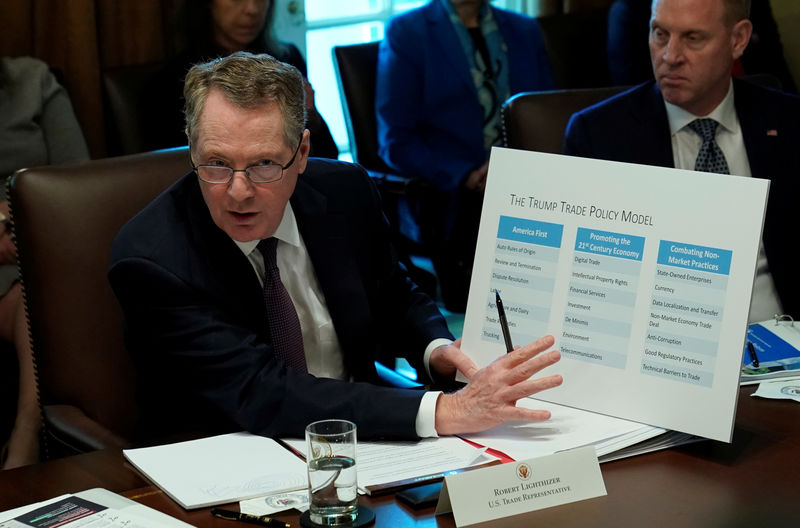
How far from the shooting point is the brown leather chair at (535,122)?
2.55 m

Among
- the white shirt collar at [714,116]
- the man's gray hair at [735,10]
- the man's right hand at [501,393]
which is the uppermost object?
the man's gray hair at [735,10]

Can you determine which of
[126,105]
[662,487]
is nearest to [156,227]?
[662,487]

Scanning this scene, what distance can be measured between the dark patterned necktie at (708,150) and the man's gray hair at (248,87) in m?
1.13

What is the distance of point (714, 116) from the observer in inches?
98.8

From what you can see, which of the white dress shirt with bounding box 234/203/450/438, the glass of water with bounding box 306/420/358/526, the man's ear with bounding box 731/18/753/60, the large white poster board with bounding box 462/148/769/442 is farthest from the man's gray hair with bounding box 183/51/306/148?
the man's ear with bounding box 731/18/753/60

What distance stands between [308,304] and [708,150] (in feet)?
3.66

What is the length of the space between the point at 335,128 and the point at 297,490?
12.9 ft

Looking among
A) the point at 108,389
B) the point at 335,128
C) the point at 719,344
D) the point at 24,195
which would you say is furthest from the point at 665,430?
the point at 335,128

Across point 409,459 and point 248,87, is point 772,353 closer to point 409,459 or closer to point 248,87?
point 409,459

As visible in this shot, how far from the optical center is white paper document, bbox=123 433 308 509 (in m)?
1.37

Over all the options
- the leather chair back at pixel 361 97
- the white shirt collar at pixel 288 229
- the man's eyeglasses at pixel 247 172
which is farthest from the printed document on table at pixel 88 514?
the leather chair back at pixel 361 97

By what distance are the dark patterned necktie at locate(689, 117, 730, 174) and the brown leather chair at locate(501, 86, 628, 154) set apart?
0.32 metres

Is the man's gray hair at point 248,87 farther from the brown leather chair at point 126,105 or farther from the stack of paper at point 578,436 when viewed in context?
the brown leather chair at point 126,105

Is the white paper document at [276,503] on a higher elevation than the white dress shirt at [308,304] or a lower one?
lower
